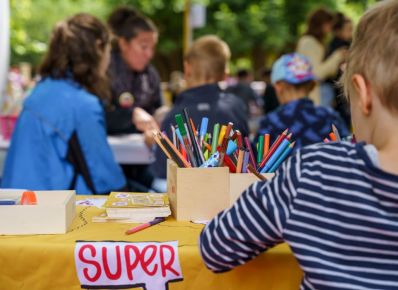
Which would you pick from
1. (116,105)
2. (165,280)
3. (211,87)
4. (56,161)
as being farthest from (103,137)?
(165,280)

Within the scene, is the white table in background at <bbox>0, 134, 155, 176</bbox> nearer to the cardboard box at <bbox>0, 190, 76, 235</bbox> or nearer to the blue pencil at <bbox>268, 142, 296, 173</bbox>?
the blue pencil at <bbox>268, 142, 296, 173</bbox>

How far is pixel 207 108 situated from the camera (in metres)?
3.19

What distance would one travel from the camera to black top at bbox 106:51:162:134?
3852 mm

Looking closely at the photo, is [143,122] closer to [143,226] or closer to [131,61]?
[131,61]

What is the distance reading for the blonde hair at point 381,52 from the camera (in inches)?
46.9

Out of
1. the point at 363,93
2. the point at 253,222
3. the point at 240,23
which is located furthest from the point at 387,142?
the point at 240,23

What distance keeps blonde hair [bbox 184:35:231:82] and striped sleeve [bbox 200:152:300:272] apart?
2.10m

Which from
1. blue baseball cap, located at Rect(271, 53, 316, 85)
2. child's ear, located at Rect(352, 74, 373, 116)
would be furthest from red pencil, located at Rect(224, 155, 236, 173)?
blue baseball cap, located at Rect(271, 53, 316, 85)

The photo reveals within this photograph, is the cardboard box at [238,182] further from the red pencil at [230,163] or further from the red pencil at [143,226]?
the red pencil at [143,226]

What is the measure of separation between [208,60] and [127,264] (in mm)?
1960

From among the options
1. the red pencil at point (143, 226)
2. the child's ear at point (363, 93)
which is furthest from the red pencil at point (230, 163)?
the child's ear at point (363, 93)

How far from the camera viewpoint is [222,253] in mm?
1285

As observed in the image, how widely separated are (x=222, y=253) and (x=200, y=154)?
0.50 metres

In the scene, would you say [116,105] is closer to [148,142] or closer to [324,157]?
[148,142]
